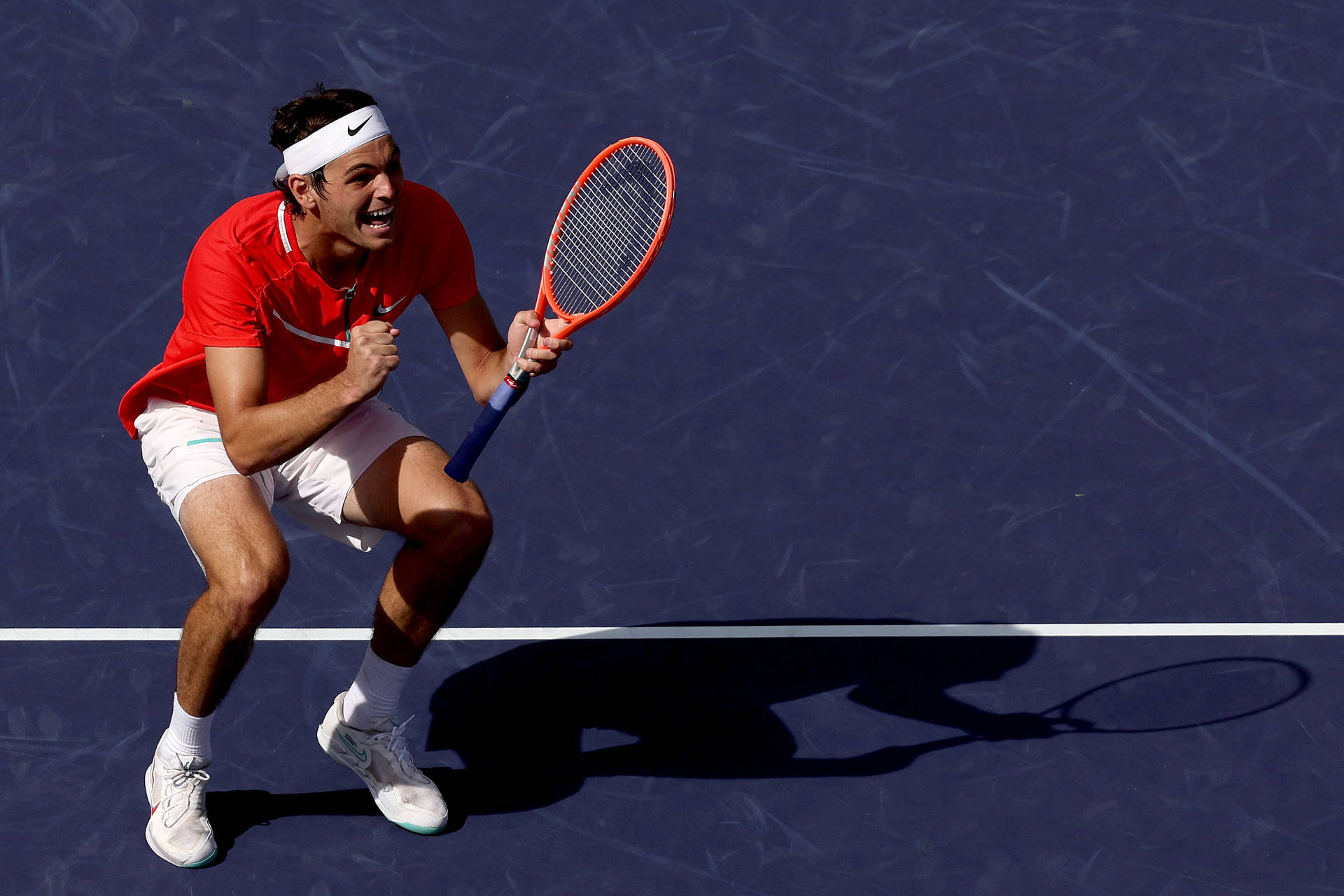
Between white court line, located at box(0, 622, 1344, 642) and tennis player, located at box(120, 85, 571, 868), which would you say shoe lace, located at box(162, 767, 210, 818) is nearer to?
tennis player, located at box(120, 85, 571, 868)

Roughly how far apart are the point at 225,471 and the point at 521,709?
1.11m

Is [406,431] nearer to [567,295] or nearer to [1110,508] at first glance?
[567,295]

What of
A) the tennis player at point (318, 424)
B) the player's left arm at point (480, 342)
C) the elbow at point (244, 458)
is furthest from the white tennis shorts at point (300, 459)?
the player's left arm at point (480, 342)

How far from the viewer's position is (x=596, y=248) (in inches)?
207

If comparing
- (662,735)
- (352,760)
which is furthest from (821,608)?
(352,760)

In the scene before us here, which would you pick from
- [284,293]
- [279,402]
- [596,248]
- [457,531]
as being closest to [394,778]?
[457,531]

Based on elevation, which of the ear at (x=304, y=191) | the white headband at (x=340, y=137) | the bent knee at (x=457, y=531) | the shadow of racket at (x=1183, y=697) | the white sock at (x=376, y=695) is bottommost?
the shadow of racket at (x=1183, y=697)

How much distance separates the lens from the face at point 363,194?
453cm

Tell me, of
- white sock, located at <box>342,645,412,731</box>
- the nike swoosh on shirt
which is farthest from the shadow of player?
the nike swoosh on shirt

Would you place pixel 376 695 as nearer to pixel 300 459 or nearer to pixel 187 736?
pixel 187 736

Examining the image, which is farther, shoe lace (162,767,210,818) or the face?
shoe lace (162,767,210,818)

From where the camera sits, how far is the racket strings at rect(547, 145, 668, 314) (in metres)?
5.12

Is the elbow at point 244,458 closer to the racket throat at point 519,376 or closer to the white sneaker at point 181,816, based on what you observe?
the racket throat at point 519,376

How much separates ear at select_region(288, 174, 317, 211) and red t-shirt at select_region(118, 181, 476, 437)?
67 mm
